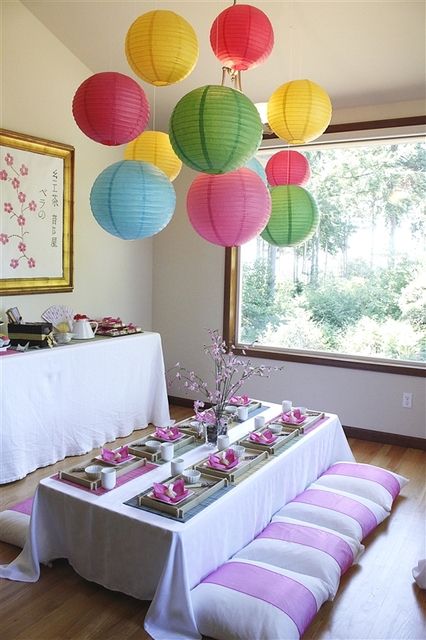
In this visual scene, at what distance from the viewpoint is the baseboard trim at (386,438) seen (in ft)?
13.6

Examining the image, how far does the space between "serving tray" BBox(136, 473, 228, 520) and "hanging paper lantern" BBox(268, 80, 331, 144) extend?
5.05 feet

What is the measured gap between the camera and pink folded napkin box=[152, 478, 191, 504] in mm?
2109

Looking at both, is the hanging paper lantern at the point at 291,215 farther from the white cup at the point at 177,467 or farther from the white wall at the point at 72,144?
the white wall at the point at 72,144

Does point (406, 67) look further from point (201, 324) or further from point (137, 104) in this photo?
point (201, 324)

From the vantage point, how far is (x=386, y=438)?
4.25 m

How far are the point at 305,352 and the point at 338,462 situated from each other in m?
1.41

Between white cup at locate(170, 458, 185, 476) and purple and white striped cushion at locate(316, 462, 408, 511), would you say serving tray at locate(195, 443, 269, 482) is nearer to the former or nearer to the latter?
white cup at locate(170, 458, 185, 476)

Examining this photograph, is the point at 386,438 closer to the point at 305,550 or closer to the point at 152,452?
the point at 305,550

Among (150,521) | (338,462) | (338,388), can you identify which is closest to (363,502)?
(338,462)

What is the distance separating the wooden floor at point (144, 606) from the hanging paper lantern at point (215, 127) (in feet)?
5.42

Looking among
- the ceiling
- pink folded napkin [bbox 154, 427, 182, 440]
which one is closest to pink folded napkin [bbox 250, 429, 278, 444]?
pink folded napkin [bbox 154, 427, 182, 440]

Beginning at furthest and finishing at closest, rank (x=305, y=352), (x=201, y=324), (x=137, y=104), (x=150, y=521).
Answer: (x=201, y=324), (x=305, y=352), (x=137, y=104), (x=150, y=521)

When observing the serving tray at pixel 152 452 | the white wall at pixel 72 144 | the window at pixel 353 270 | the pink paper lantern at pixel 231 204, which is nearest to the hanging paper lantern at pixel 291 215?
the pink paper lantern at pixel 231 204

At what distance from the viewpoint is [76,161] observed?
14.2 ft
